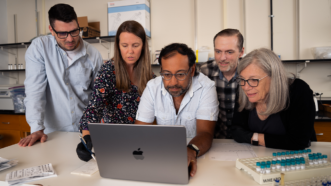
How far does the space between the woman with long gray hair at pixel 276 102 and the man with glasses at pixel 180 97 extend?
212mm

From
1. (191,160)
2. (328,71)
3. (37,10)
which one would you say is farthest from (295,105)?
(37,10)

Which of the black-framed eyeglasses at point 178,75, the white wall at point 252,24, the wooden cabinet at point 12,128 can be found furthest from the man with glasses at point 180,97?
the wooden cabinet at point 12,128

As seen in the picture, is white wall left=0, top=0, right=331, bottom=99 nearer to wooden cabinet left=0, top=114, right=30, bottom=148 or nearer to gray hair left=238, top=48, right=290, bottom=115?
wooden cabinet left=0, top=114, right=30, bottom=148

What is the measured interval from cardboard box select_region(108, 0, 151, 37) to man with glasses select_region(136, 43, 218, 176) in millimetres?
1777

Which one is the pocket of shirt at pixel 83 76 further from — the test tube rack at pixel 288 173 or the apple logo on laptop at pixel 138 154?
the test tube rack at pixel 288 173

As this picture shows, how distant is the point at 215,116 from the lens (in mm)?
1342

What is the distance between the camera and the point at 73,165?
1.05 meters

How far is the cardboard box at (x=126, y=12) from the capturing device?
9.63 feet

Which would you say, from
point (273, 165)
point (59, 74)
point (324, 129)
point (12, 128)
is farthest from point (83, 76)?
point (324, 129)

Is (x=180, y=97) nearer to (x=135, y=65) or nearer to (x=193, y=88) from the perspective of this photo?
(x=193, y=88)

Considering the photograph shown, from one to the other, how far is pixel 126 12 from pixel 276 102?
7.71 feet

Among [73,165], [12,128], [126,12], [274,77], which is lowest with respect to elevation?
[12,128]

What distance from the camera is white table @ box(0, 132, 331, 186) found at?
2.84 feet

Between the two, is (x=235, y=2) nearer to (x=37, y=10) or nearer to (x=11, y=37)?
(x=37, y=10)
